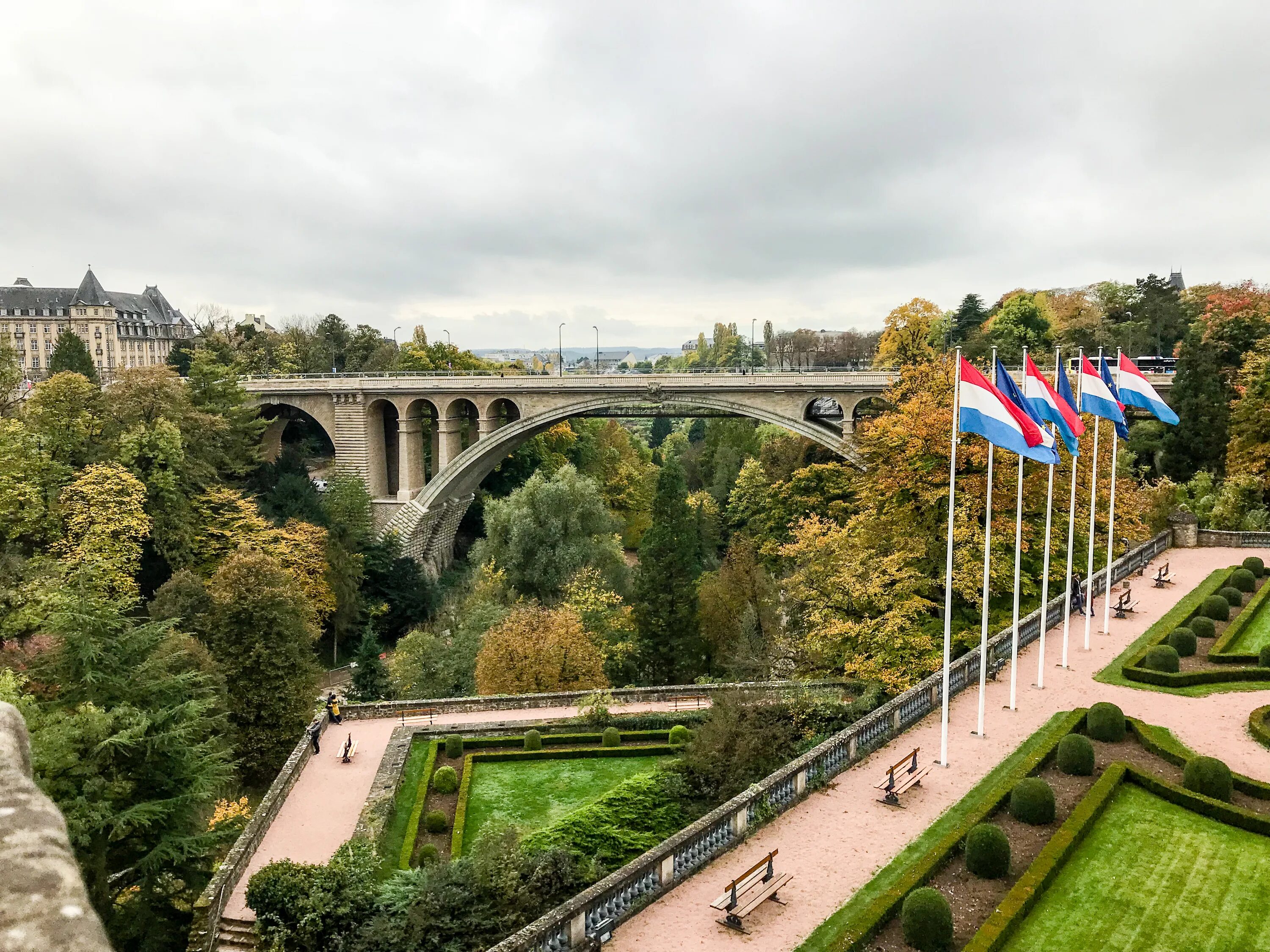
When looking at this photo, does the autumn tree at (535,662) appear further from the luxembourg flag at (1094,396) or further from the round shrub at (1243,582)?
the round shrub at (1243,582)

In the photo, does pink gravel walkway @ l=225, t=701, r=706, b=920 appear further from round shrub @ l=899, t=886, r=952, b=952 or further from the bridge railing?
round shrub @ l=899, t=886, r=952, b=952

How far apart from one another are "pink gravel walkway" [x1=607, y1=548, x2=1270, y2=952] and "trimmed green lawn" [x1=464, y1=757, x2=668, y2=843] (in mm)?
6164

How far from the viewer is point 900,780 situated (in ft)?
54.1

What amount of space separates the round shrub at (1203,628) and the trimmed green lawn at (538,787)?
546 inches

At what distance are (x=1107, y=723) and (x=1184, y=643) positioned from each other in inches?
242

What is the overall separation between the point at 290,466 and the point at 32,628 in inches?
816

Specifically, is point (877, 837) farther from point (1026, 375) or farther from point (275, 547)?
point (275, 547)

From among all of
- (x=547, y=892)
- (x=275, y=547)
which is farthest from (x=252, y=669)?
(x=547, y=892)

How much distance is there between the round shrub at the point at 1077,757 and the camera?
16703mm

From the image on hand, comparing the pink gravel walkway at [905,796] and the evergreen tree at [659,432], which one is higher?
the evergreen tree at [659,432]

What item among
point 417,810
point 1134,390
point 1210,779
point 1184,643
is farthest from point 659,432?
point 1210,779

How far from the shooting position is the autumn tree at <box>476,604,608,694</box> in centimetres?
3002

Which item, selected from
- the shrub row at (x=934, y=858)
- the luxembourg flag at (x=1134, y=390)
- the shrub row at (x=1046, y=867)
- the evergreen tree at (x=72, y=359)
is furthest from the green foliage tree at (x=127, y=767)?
the evergreen tree at (x=72, y=359)

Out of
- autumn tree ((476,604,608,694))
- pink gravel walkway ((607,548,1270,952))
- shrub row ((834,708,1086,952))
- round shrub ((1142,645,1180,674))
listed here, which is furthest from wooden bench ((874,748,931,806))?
autumn tree ((476,604,608,694))
